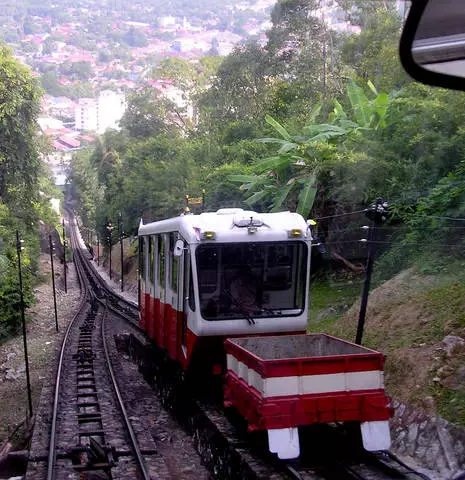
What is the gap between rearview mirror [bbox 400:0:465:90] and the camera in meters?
3.71

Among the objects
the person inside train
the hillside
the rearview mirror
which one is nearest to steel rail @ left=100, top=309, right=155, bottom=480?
the person inside train

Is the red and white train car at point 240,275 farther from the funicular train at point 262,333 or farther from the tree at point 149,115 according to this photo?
the tree at point 149,115

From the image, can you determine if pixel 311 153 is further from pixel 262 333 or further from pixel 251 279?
pixel 262 333

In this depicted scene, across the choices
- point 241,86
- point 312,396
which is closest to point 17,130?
point 241,86

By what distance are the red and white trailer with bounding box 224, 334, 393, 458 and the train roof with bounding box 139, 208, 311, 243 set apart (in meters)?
2.63

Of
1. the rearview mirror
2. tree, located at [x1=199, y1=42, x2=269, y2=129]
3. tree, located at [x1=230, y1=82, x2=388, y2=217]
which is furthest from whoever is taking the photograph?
tree, located at [x1=199, y1=42, x2=269, y2=129]

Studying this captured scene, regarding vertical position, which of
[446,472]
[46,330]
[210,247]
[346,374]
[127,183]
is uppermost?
[210,247]

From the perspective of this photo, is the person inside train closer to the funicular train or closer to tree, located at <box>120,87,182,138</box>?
the funicular train

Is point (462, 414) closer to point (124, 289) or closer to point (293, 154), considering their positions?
point (293, 154)

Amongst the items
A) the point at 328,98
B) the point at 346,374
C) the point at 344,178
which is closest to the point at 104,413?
the point at 346,374

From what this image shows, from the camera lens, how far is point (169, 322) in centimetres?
1410

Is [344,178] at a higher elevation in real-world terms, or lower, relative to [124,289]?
higher

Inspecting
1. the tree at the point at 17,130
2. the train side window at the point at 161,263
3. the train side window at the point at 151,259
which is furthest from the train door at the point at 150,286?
the tree at the point at 17,130

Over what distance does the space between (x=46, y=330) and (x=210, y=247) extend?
26978mm
